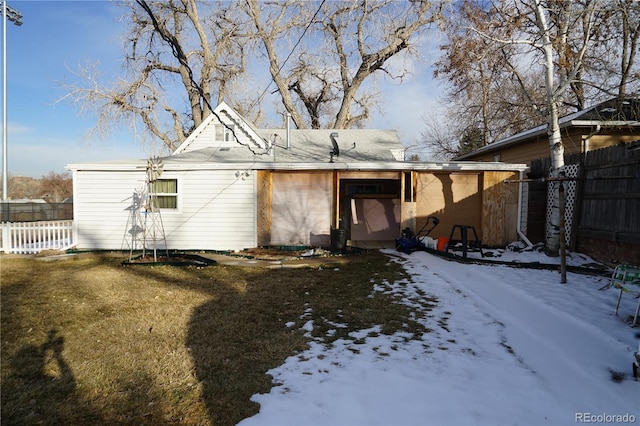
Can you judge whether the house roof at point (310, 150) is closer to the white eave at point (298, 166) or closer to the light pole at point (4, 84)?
the white eave at point (298, 166)

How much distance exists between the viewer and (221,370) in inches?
125

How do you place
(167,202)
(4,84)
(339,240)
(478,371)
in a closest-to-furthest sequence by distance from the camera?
1. (478,371)
2. (339,240)
3. (167,202)
4. (4,84)

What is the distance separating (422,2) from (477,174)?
14.2 metres

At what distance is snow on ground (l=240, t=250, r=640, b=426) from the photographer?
250 cm

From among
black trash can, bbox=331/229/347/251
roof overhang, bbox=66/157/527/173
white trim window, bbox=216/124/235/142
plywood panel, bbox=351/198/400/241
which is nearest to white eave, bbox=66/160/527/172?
roof overhang, bbox=66/157/527/173

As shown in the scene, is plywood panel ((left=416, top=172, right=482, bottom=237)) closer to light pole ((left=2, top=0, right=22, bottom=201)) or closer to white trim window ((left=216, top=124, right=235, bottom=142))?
white trim window ((left=216, top=124, right=235, bottom=142))

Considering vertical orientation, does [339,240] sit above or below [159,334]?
above

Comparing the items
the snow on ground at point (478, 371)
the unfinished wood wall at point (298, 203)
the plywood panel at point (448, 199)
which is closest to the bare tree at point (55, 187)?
the unfinished wood wall at point (298, 203)

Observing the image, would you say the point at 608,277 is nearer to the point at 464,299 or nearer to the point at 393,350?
the point at 464,299

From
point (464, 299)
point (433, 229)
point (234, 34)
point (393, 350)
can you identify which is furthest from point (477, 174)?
point (234, 34)

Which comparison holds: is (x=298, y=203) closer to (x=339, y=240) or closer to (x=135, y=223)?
(x=339, y=240)

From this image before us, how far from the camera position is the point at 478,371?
310 centimetres

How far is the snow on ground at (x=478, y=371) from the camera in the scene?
8.21 feet

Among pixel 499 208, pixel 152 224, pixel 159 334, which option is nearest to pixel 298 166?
pixel 152 224
